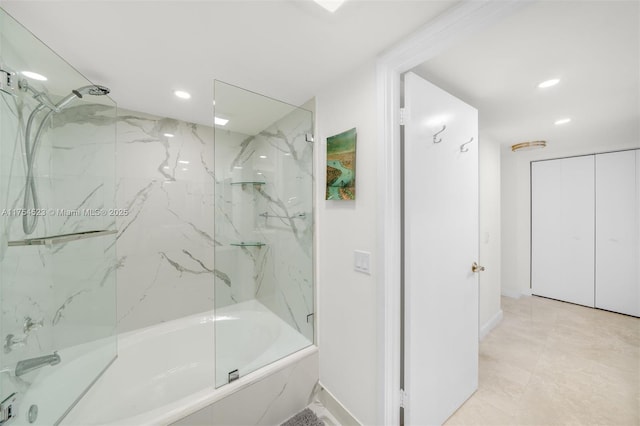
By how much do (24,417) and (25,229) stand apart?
2.93 feet

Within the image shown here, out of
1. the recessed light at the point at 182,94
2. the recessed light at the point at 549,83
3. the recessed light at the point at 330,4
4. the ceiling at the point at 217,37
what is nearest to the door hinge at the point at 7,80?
the ceiling at the point at 217,37

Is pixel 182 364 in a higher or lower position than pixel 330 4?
lower

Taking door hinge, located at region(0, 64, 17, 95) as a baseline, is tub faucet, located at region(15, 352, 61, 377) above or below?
below

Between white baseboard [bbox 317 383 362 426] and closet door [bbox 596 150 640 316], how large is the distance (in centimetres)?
405

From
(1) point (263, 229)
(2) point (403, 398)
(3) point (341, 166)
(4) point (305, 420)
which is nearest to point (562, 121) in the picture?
(3) point (341, 166)

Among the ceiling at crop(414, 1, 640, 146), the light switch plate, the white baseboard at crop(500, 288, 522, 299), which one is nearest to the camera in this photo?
the ceiling at crop(414, 1, 640, 146)

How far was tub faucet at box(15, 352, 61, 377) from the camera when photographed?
3.72ft

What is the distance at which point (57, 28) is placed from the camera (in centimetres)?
110

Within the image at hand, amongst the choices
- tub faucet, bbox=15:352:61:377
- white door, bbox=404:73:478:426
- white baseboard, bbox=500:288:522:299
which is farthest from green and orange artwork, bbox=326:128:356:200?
white baseboard, bbox=500:288:522:299

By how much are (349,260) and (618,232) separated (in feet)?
13.2

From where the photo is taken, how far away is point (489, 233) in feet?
8.75

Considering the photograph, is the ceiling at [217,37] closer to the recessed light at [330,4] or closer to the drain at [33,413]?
the recessed light at [330,4]

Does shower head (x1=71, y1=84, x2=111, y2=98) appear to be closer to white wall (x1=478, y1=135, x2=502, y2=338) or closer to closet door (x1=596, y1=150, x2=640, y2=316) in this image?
white wall (x1=478, y1=135, x2=502, y2=338)

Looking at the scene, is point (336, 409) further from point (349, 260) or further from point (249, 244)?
point (249, 244)
